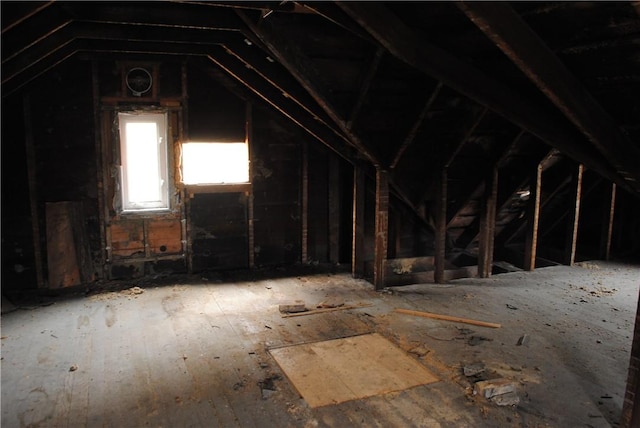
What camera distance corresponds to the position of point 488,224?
19.1 ft

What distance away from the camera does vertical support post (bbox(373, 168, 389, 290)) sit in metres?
5.04

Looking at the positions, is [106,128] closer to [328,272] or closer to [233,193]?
[233,193]

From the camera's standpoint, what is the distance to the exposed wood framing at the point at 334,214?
6.31m

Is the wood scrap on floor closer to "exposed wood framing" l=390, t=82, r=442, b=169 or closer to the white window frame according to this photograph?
"exposed wood framing" l=390, t=82, r=442, b=169

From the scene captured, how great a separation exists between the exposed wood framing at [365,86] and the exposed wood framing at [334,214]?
2.13 meters

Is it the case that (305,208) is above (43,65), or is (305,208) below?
below

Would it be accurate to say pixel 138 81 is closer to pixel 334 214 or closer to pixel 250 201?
pixel 250 201

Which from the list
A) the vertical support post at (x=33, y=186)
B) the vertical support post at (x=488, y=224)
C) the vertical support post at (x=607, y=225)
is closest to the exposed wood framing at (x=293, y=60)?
the vertical support post at (x=488, y=224)

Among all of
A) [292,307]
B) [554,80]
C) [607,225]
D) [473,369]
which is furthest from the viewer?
[607,225]

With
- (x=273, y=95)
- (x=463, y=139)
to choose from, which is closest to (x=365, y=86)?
(x=463, y=139)

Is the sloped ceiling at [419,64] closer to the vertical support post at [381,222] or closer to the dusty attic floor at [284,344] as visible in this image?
the vertical support post at [381,222]

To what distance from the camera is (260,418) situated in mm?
2842

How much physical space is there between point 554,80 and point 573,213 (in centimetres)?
463

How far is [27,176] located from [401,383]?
4.39 metres
